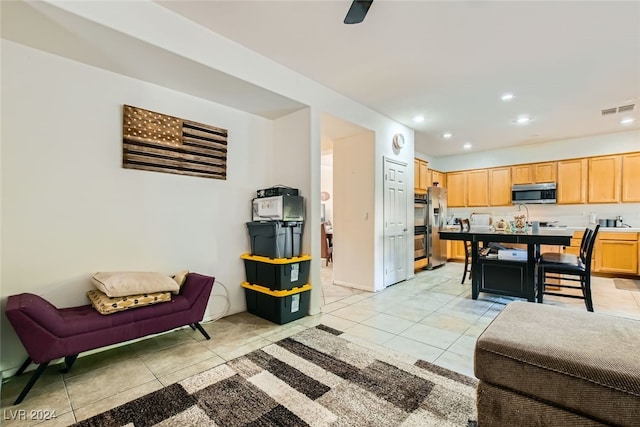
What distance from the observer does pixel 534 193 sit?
6105 mm

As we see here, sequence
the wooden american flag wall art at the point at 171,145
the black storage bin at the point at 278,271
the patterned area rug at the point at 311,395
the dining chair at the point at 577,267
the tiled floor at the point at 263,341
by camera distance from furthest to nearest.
Answer: the dining chair at the point at 577,267, the black storage bin at the point at 278,271, the wooden american flag wall art at the point at 171,145, the tiled floor at the point at 263,341, the patterned area rug at the point at 311,395

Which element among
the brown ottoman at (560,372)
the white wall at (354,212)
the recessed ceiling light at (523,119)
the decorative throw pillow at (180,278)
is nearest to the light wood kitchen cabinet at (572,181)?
the recessed ceiling light at (523,119)

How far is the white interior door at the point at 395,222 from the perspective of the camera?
4.55m

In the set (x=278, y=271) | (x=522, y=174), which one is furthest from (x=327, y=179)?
(x=278, y=271)

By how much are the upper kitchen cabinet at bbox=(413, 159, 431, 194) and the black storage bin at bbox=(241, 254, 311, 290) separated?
3.59 m

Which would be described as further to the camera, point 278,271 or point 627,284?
point 627,284

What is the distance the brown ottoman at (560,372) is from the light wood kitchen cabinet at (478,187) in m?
5.98

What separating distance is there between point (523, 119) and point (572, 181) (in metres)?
2.30

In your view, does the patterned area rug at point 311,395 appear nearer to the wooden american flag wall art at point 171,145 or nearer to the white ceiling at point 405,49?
the wooden american flag wall art at point 171,145

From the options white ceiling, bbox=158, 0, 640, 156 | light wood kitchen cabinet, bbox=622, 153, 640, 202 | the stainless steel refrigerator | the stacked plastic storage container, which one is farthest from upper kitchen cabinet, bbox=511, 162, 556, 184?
the stacked plastic storage container

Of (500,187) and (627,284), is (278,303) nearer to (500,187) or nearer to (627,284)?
(627,284)

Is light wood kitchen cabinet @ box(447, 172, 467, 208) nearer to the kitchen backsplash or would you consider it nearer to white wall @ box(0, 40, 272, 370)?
the kitchen backsplash

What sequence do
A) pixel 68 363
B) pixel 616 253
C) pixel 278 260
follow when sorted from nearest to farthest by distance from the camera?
1. pixel 68 363
2. pixel 278 260
3. pixel 616 253

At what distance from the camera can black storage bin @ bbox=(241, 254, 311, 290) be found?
9.85ft
